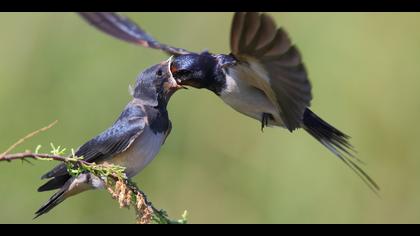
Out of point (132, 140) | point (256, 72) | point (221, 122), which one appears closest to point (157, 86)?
point (132, 140)

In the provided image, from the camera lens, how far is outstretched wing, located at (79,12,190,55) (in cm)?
280

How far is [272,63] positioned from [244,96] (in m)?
0.36

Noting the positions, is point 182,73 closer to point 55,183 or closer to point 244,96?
point 244,96

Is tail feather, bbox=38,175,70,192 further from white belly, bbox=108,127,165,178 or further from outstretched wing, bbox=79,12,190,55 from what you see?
outstretched wing, bbox=79,12,190,55

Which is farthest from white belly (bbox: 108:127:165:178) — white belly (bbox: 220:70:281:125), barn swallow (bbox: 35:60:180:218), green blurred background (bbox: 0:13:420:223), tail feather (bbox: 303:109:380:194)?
green blurred background (bbox: 0:13:420:223)

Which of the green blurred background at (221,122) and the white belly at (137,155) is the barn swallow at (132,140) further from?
the green blurred background at (221,122)

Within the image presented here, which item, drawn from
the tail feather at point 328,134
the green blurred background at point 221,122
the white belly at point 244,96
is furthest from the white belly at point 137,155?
the green blurred background at point 221,122

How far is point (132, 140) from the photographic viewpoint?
2.55 meters

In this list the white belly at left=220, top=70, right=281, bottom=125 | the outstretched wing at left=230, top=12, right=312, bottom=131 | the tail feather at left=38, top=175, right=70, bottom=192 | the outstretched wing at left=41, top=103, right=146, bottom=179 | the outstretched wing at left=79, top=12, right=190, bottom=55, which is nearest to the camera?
the outstretched wing at left=230, top=12, right=312, bottom=131

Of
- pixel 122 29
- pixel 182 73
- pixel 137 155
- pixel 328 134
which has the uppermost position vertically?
pixel 122 29

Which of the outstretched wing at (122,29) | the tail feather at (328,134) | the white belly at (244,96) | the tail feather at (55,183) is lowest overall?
the tail feather at (55,183)

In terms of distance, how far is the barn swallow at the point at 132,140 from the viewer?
246 centimetres

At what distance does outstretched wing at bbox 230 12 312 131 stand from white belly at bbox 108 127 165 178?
0.31 m
